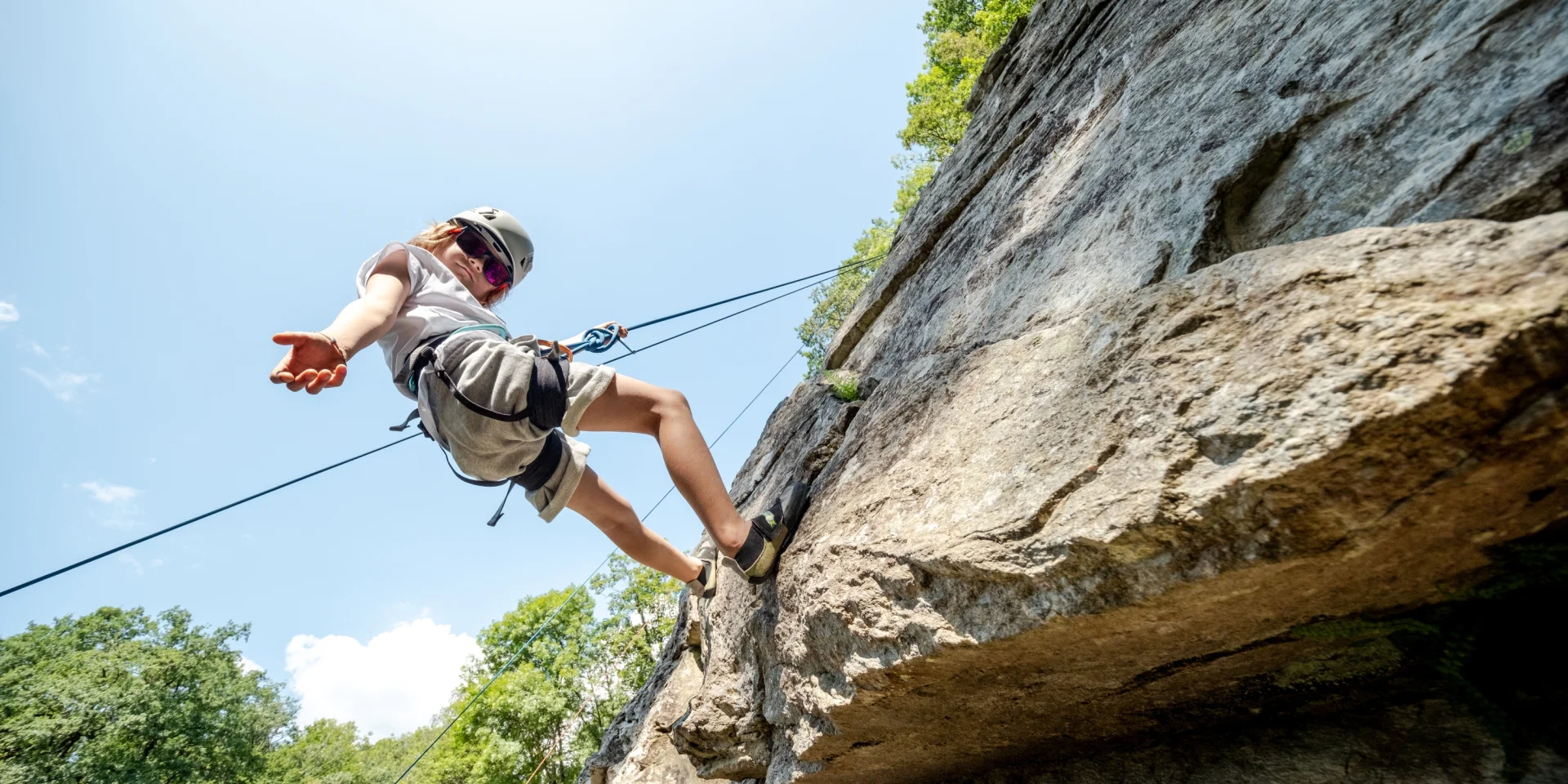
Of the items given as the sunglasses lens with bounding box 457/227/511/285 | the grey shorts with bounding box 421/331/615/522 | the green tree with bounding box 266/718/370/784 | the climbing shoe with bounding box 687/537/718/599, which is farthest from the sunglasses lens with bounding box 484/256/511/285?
the green tree with bounding box 266/718/370/784

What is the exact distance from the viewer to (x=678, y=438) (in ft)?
10.5

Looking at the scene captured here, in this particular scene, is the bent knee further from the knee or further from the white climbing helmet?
the white climbing helmet

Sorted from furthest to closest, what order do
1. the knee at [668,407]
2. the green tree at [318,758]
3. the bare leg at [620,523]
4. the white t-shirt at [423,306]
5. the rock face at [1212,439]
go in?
the green tree at [318,758], the bare leg at [620,523], the knee at [668,407], the white t-shirt at [423,306], the rock face at [1212,439]

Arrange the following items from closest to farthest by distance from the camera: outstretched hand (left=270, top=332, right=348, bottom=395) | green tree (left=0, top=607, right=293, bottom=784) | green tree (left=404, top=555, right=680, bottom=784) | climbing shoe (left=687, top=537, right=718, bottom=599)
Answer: outstretched hand (left=270, top=332, right=348, bottom=395), climbing shoe (left=687, top=537, right=718, bottom=599), green tree (left=0, top=607, right=293, bottom=784), green tree (left=404, top=555, right=680, bottom=784)

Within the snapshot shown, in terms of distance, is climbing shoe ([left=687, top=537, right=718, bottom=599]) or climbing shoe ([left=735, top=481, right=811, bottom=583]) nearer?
climbing shoe ([left=735, top=481, right=811, bottom=583])

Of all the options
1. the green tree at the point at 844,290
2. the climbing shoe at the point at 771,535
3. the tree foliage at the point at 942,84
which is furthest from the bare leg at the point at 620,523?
the green tree at the point at 844,290

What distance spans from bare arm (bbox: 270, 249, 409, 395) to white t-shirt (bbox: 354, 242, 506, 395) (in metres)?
0.05

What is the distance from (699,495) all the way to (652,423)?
448mm

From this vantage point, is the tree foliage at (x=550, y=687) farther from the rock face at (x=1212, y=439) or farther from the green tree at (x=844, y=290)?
the rock face at (x=1212, y=439)

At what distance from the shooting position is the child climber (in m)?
2.72

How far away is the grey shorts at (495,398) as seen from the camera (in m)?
2.74

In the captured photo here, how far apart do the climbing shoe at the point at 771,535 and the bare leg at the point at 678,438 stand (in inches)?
2.2

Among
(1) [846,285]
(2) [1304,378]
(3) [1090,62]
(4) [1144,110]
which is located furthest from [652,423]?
(1) [846,285]

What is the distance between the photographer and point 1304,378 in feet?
4.65
